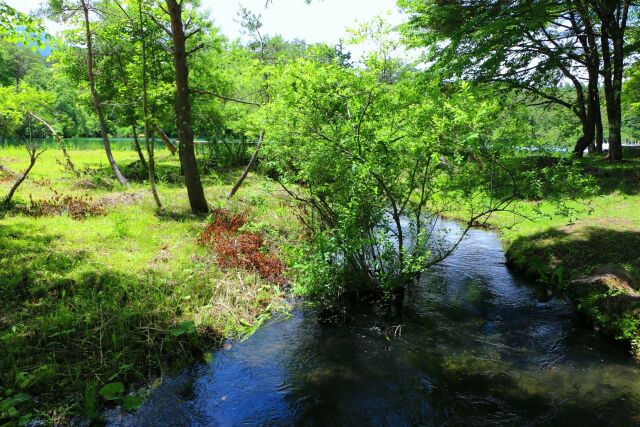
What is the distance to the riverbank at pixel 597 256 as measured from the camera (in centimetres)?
696

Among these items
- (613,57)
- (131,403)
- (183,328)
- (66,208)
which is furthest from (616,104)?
(66,208)

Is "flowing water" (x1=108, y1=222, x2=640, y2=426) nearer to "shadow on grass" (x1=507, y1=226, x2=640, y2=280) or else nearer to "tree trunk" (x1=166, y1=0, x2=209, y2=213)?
"shadow on grass" (x1=507, y1=226, x2=640, y2=280)

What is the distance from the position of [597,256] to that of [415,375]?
5.89 meters

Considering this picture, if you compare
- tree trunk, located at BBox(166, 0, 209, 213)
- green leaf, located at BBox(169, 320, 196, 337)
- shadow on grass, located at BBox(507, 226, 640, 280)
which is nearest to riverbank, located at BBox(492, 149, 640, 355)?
shadow on grass, located at BBox(507, 226, 640, 280)

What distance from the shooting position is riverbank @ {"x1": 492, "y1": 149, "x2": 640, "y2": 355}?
6.96 m

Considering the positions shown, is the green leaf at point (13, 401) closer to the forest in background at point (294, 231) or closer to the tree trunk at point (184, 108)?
the forest in background at point (294, 231)

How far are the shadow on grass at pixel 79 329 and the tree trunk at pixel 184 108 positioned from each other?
437 cm

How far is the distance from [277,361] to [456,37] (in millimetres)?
13356

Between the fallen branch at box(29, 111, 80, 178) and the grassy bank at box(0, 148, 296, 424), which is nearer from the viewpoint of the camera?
the grassy bank at box(0, 148, 296, 424)

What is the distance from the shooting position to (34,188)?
12750 mm

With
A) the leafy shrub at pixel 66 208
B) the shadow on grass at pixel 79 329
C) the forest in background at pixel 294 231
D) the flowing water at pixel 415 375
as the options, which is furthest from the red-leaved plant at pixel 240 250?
the leafy shrub at pixel 66 208

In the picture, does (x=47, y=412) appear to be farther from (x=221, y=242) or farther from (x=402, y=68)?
(x=402, y=68)

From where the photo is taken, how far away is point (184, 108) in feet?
36.1

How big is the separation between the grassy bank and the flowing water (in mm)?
530
